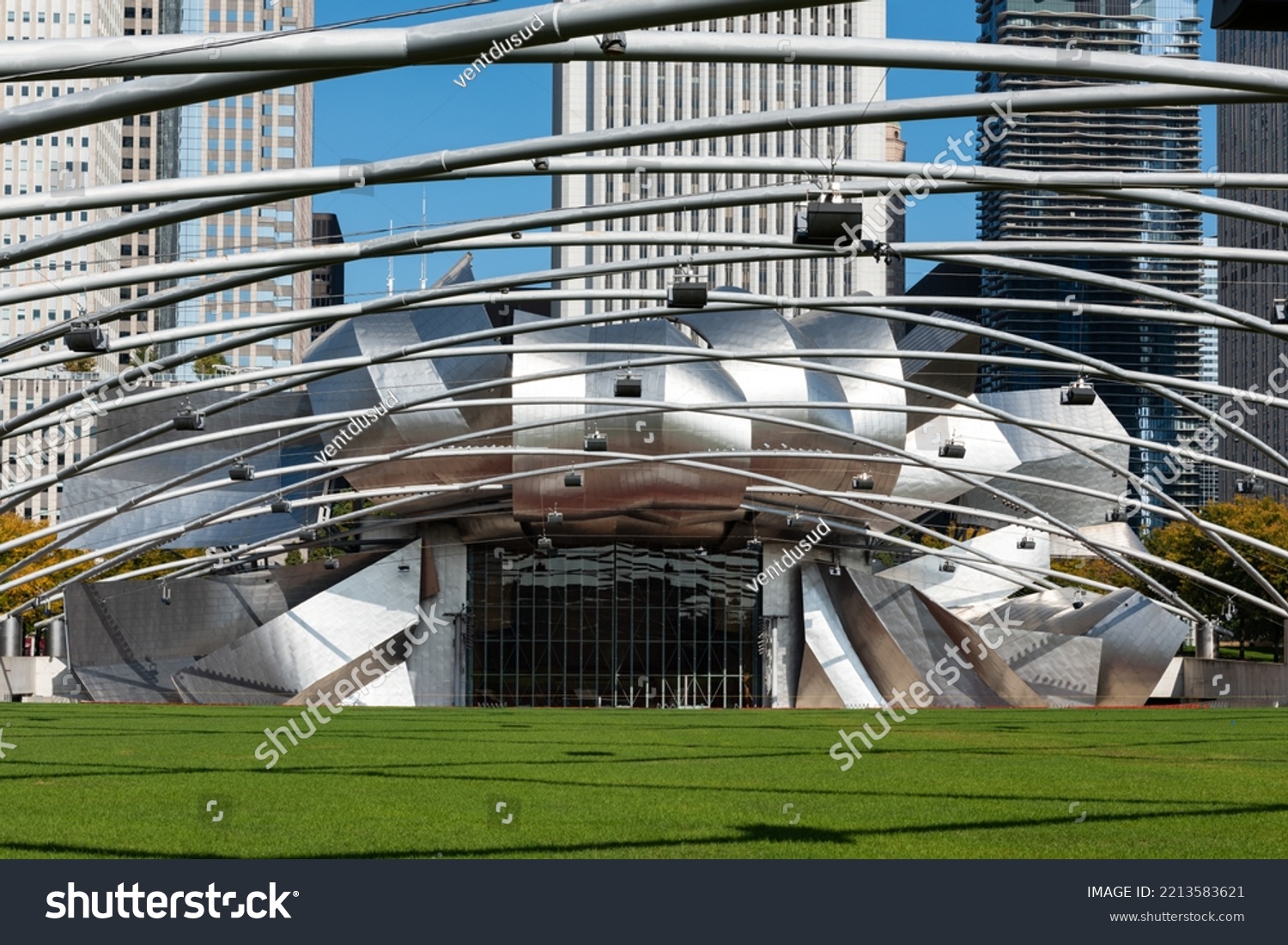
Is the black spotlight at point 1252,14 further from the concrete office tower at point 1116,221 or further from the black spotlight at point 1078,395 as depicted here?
the concrete office tower at point 1116,221

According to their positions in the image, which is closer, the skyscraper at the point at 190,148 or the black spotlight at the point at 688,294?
the black spotlight at the point at 688,294

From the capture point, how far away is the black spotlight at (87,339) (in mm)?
20562

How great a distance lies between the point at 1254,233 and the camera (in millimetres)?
100875

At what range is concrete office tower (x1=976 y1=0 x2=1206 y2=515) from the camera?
112875mm

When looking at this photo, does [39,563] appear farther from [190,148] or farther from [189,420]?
[190,148]

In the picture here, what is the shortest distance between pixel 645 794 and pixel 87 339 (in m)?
11.7

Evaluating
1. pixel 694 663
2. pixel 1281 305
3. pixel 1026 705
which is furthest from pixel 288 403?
pixel 1281 305

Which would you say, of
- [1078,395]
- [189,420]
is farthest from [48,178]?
[1078,395]

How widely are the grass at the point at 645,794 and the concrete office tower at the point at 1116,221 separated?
74.4 m

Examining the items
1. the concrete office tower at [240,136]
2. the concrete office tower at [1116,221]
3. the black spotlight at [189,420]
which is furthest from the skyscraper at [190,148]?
the black spotlight at [189,420]

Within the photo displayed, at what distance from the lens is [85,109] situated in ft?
33.7

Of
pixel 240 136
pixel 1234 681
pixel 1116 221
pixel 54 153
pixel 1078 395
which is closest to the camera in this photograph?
pixel 1078 395

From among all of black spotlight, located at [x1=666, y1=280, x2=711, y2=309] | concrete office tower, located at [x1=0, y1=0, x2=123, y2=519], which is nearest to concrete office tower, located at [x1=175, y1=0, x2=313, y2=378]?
concrete office tower, located at [x1=0, y1=0, x2=123, y2=519]

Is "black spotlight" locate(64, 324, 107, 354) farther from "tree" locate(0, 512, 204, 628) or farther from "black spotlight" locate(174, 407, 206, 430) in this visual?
"tree" locate(0, 512, 204, 628)
